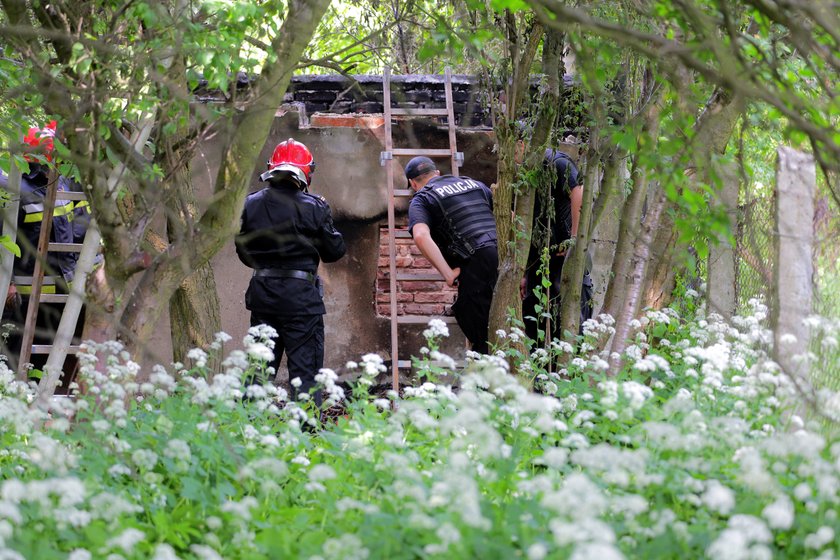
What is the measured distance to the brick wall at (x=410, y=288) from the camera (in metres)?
8.61

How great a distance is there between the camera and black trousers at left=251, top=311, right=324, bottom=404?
22.0 ft

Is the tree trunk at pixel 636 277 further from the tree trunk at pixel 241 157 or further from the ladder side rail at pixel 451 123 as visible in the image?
the tree trunk at pixel 241 157

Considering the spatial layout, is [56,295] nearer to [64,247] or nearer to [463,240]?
[64,247]

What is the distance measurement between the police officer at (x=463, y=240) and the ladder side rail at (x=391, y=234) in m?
0.80

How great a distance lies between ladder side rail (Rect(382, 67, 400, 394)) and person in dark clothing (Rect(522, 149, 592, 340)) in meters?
1.26

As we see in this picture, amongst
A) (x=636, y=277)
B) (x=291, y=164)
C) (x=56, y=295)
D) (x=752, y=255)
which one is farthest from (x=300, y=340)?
(x=752, y=255)

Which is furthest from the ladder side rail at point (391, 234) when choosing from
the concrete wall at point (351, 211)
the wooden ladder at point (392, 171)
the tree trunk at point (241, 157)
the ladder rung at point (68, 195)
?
the tree trunk at point (241, 157)

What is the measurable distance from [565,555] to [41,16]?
3.53 m

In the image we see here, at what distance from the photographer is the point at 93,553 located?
2965 mm

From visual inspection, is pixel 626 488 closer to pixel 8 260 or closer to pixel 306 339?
pixel 306 339

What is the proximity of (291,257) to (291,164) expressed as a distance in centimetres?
62

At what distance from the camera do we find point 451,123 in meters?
8.21

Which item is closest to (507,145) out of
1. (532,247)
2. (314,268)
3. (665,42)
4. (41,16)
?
(532,247)

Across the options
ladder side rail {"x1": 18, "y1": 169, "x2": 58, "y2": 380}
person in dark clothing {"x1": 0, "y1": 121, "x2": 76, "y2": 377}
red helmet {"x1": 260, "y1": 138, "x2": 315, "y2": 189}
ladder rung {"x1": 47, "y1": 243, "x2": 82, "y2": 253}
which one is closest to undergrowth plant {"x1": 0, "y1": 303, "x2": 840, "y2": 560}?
red helmet {"x1": 260, "y1": 138, "x2": 315, "y2": 189}
